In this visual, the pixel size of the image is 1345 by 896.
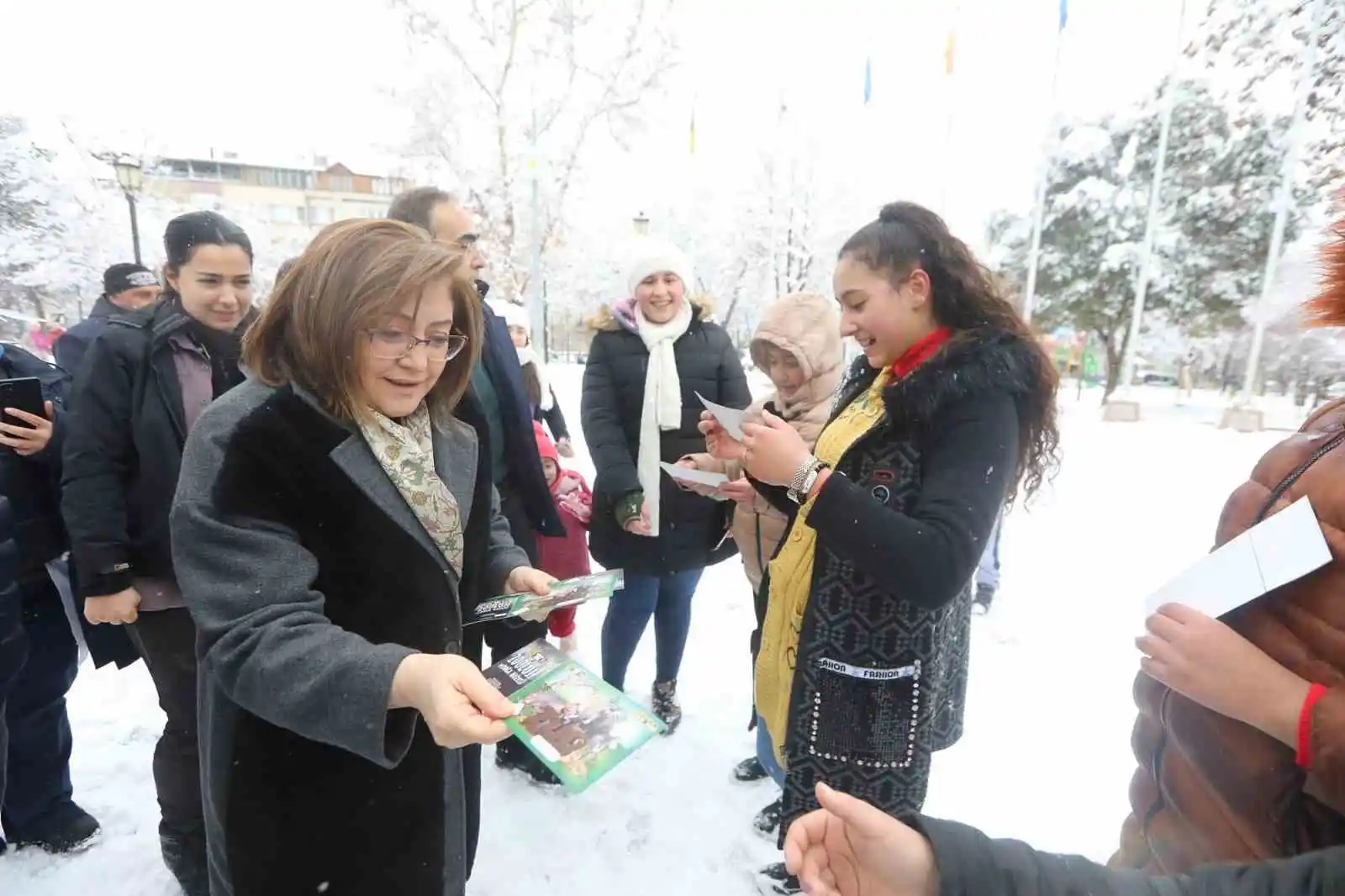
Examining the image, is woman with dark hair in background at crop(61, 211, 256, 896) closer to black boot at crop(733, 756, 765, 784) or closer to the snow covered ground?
the snow covered ground

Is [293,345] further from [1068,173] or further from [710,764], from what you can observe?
[1068,173]

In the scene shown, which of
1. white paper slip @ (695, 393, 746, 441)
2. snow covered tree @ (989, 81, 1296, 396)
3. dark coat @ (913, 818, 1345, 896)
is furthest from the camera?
snow covered tree @ (989, 81, 1296, 396)

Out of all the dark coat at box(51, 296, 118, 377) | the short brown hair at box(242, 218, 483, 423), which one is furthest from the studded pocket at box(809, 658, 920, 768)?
the dark coat at box(51, 296, 118, 377)

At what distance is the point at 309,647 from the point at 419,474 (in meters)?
0.37

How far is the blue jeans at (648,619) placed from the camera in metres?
3.14

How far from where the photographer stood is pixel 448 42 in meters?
14.7

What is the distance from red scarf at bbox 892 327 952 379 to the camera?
1688mm

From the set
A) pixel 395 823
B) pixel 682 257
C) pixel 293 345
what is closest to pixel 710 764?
pixel 395 823

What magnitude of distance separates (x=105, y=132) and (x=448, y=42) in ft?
49.1

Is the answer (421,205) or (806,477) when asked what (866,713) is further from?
(421,205)

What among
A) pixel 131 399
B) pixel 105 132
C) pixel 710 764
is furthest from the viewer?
pixel 105 132

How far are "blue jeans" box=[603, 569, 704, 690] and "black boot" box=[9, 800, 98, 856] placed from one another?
1.95m

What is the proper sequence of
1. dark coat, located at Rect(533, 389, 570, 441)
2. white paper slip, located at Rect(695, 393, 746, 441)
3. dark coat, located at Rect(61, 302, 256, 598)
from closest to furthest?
white paper slip, located at Rect(695, 393, 746, 441) → dark coat, located at Rect(61, 302, 256, 598) → dark coat, located at Rect(533, 389, 570, 441)

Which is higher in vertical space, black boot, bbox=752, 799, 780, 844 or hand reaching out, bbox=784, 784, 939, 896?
hand reaching out, bbox=784, 784, 939, 896
